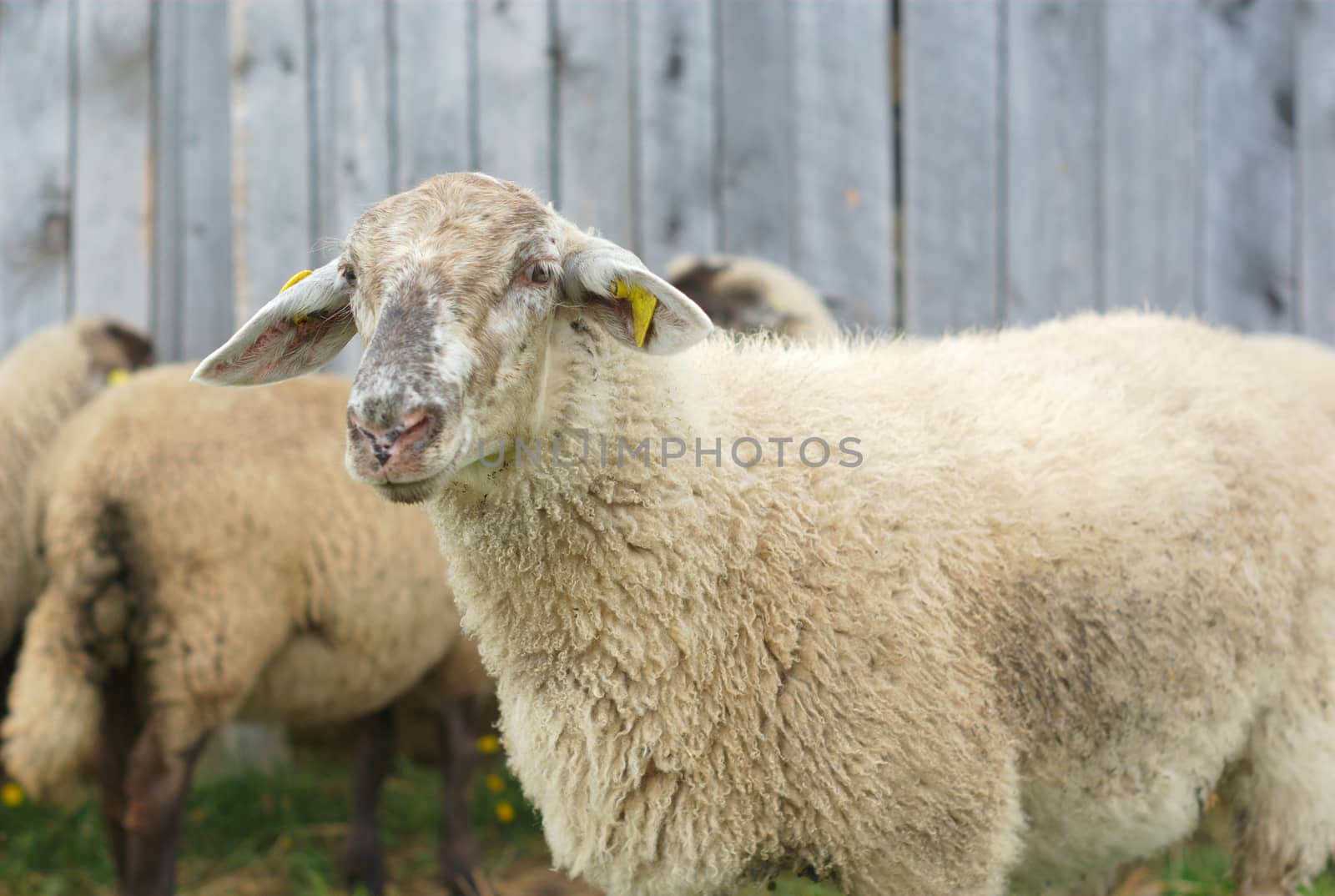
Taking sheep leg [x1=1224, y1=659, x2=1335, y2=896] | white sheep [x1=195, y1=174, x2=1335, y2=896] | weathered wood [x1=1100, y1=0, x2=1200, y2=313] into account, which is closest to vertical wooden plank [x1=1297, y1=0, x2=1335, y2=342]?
weathered wood [x1=1100, y1=0, x2=1200, y2=313]

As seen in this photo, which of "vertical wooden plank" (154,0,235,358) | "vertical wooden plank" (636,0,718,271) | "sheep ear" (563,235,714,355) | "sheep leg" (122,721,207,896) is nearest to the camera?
"sheep ear" (563,235,714,355)

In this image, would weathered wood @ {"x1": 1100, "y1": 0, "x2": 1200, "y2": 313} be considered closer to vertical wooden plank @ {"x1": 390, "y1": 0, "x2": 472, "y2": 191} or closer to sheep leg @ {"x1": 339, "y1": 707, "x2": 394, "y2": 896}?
vertical wooden plank @ {"x1": 390, "y1": 0, "x2": 472, "y2": 191}

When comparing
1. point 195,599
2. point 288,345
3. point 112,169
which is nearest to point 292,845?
point 195,599

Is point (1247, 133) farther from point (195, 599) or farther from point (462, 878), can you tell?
point (195, 599)

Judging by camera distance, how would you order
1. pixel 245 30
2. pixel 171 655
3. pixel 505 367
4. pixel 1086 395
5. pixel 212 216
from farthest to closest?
pixel 212 216 → pixel 245 30 → pixel 171 655 → pixel 1086 395 → pixel 505 367

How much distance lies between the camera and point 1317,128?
167 inches

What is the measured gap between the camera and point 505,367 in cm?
189

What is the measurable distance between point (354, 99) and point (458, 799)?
259 cm

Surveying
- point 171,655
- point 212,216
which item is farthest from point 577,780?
point 212,216

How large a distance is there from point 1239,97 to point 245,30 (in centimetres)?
378

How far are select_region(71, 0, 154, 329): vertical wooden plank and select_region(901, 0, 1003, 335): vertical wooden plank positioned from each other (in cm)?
302

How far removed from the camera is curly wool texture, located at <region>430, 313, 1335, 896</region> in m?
2.00

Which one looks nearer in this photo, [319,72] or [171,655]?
[171,655]

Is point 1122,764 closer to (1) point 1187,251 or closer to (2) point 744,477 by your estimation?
(2) point 744,477
